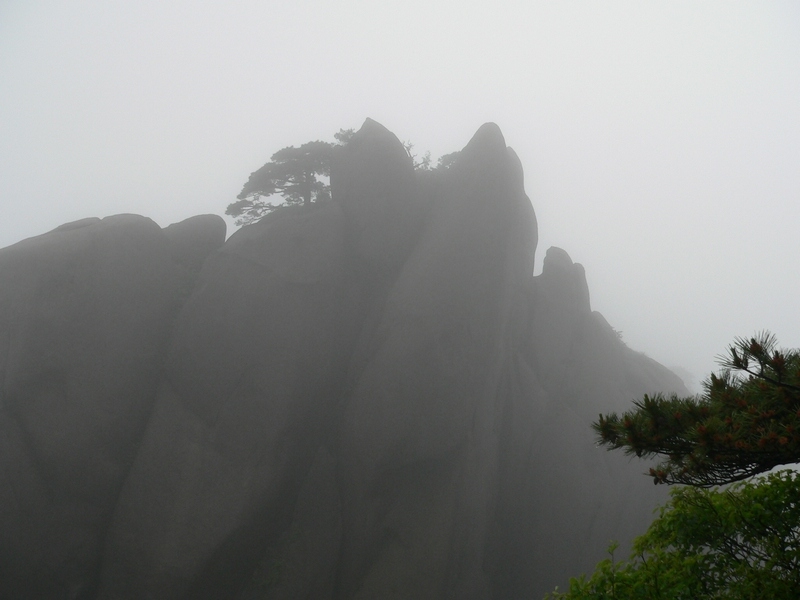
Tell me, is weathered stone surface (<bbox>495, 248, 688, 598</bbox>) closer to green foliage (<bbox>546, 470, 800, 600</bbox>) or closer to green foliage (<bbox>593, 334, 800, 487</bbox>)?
green foliage (<bbox>546, 470, 800, 600</bbox>)

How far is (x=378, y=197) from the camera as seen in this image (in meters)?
21.2

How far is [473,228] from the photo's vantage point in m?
20.2

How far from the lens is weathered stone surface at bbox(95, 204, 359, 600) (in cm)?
1517

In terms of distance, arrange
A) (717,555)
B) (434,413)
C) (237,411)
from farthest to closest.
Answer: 1. (434,413)
2. (237,411)
3. (717,555)

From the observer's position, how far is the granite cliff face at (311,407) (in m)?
15.5

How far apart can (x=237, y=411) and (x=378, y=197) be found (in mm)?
10519

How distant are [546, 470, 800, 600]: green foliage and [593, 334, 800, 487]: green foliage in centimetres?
72

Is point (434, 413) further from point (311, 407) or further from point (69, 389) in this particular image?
point (69, 389)

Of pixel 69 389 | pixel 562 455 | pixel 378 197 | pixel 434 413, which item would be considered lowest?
pixel 562 455

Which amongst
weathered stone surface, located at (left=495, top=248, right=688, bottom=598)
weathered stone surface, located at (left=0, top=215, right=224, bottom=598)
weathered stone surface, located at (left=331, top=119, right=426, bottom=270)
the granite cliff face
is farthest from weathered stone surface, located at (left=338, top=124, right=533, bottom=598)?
weathered stone surface, located at (left=0, top=215, right=224, bottom=598)

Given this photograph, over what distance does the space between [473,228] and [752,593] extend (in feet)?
53.9

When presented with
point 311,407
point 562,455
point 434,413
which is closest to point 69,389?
point 311,407

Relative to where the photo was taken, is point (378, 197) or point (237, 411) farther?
point (378, 197)

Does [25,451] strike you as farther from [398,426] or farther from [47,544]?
[398,426]
